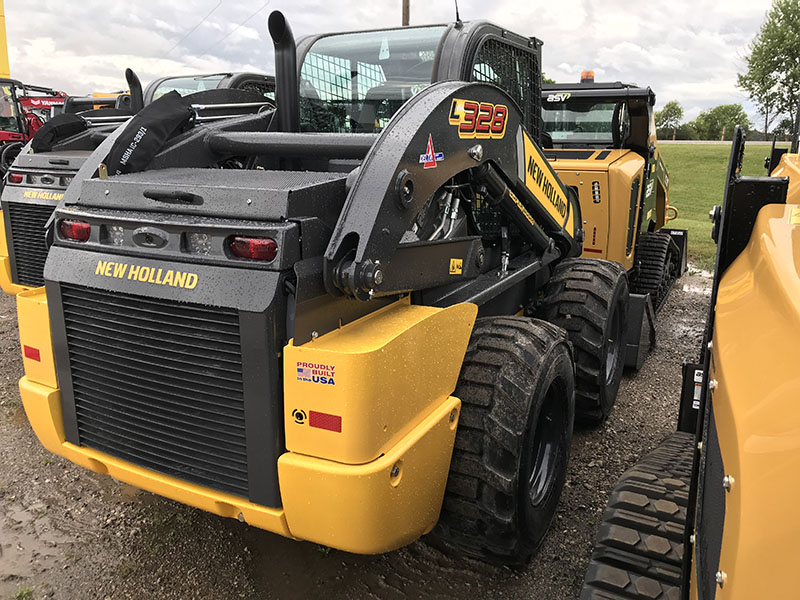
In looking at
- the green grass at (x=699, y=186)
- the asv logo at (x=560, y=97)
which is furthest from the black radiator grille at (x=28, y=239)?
the green grass at (x=699, y=186)

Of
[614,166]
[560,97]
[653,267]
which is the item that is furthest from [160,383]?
[653,267]

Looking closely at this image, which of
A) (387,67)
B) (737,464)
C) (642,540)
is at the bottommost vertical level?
(642,540)

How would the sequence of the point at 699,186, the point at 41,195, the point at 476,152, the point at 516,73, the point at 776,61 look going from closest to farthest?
the point at 476,152
the point at 516,73
the point at 41,195
the point at 699,186
the point at 776,61

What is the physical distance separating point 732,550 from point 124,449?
2.16 metres

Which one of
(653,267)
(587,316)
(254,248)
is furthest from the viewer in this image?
(653,267)

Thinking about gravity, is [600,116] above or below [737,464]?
above

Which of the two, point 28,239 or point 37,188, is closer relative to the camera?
point 37,188

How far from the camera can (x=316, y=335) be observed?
2.16 m

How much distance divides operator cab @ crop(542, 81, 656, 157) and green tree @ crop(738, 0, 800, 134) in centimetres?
2922

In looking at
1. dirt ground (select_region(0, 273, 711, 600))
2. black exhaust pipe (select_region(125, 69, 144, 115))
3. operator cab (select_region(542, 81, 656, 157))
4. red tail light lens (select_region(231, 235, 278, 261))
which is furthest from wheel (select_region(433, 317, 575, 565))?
black exhaust pipe (select_region(125, 69, 144, 115))

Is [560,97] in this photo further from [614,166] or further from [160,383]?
[160,383]

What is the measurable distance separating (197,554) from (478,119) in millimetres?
2311

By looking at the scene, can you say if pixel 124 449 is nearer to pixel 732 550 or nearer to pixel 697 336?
pixel 732 550

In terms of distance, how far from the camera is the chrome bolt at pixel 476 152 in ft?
9.08
